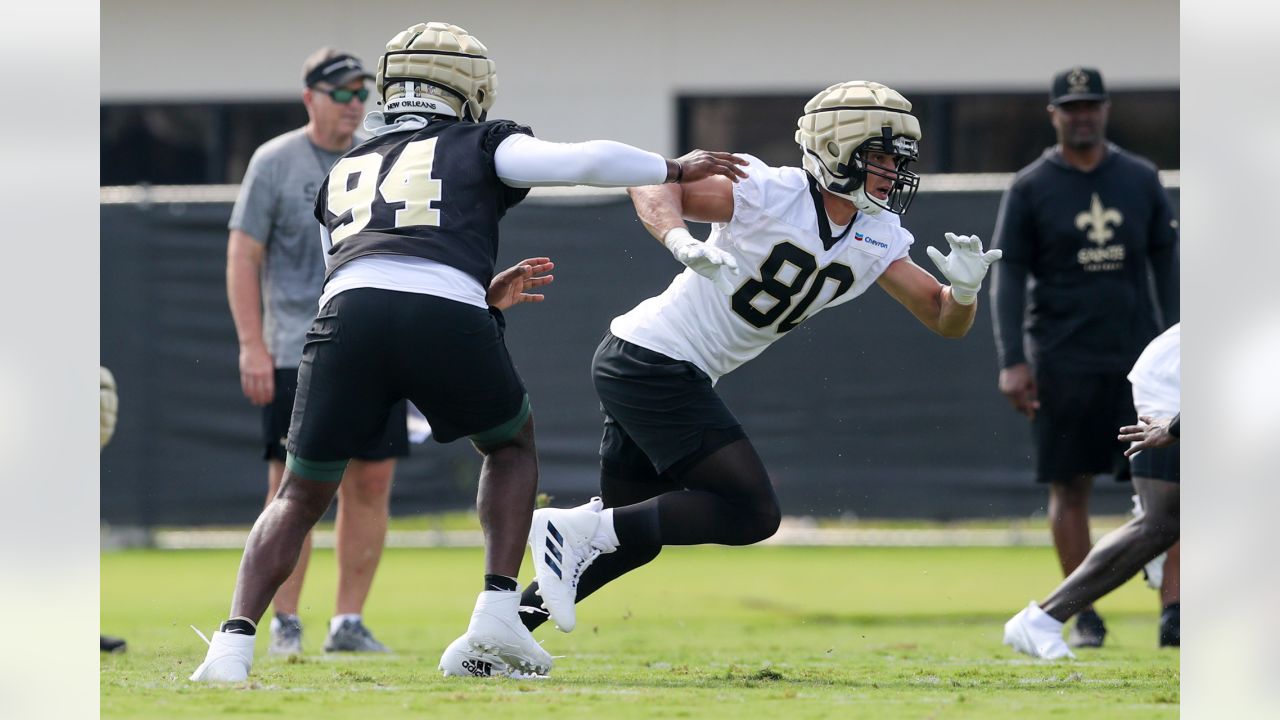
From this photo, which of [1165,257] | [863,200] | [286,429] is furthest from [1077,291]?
[286,429]

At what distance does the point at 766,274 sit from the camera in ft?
16.0

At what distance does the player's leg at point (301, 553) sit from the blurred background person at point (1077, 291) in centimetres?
292

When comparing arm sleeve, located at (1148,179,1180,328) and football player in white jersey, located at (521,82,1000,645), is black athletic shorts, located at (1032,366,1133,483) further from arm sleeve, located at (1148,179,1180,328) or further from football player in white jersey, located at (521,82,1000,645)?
football player in white jersey, located at (521,82,1000,645)

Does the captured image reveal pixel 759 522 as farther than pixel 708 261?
Yes

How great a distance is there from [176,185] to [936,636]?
31.1ft

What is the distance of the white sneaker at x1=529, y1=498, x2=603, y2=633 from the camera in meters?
4.76

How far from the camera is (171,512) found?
9891 mm

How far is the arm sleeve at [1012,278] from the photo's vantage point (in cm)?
686

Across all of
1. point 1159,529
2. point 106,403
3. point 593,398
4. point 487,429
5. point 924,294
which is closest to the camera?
point 487,429

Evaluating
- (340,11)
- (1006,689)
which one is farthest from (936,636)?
(340,11)

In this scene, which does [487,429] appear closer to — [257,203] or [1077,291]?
[257,203]

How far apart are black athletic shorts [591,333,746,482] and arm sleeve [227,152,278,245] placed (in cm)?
180

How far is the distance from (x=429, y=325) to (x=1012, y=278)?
3375 mm
